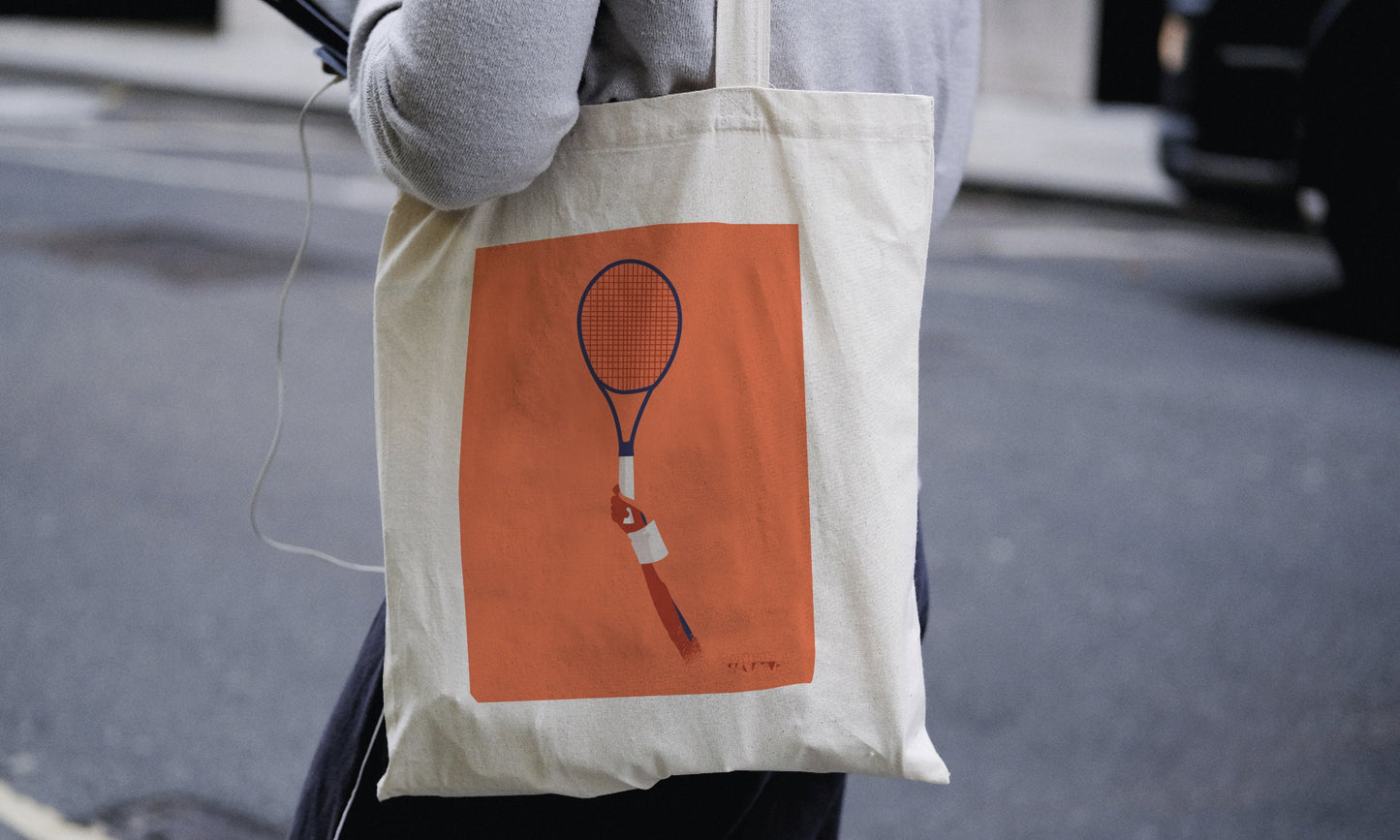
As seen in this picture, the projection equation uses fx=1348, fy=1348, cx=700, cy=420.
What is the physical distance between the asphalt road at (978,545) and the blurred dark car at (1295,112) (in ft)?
1.80

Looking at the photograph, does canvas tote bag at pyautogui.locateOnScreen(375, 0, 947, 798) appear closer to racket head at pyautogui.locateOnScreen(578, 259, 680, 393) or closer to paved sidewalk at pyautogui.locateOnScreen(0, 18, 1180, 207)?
racket head at pyautogui.locateOnScreen(578, 259, 680, 393)

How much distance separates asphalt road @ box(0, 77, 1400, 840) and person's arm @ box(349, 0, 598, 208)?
6.09 ft

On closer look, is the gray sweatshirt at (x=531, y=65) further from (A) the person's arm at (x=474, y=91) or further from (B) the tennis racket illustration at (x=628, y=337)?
(B) the tennis racket illustration at (x=628, y=337)

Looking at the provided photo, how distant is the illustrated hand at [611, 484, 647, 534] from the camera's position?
1.22 meters

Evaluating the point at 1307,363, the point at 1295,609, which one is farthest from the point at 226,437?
the point at 1307,363

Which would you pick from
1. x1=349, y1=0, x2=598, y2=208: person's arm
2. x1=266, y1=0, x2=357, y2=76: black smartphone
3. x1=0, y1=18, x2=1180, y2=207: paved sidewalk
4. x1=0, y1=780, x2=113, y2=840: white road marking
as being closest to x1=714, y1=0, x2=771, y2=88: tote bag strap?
x1=349, y1=0, x2=598, y2=208: person's arm

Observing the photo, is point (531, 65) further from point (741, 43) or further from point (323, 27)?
point (323, 27)

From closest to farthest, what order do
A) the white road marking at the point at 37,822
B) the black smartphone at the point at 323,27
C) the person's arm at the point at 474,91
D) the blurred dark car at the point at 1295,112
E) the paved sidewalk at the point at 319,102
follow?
the person's arm at the point at 474,91 → the black smartphone at the point at 323,27 → the white road marking at the point at 37,822 → the blurred dark car at the point at 1295,112 → the paved sidewalk at the point at 319,102

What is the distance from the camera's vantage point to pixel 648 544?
1.22 meters

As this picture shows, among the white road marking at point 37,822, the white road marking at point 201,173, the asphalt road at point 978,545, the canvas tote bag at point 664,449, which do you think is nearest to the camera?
the canvas tote bag at point 664,449

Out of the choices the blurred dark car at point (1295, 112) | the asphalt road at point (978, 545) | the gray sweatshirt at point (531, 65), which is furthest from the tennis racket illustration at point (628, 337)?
the blurred dark car at point (1295, 112)

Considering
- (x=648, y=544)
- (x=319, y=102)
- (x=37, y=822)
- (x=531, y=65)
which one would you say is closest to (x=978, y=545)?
(x=37, y=822)

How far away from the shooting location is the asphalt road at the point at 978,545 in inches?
110

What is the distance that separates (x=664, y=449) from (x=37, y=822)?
197cm
